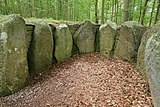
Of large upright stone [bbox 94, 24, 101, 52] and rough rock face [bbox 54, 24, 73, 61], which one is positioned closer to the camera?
rough rock face [bbox 54, 24, 73, 61]

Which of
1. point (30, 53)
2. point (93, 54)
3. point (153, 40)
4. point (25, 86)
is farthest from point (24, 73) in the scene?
point (153, 40)

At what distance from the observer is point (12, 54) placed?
12.2 ft

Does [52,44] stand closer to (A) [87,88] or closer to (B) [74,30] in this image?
(B) [74,30]

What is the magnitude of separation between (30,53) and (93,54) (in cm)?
199

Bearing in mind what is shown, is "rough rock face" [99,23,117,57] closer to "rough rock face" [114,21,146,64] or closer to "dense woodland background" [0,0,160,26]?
"rough rock face" [114,21,146,64]

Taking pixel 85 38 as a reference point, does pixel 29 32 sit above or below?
above

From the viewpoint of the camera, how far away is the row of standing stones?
12.1ft

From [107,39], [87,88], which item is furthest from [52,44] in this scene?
[87,88]

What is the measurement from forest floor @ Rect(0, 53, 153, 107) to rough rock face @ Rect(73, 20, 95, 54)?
3.31 ft

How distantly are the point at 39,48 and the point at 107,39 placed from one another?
2.04 m

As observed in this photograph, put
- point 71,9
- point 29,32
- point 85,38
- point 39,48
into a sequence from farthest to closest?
point 71,9 → point 85,38 → point 39,48 → point 29,32

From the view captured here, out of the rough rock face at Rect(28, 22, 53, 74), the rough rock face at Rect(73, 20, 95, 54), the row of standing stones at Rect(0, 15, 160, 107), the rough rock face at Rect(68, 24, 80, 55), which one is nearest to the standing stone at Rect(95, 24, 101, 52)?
the row of standing stones at Rect(0, 15, 160, 107)

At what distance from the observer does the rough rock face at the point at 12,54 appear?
3617mm

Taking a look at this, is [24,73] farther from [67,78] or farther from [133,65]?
[133,65]
